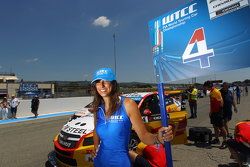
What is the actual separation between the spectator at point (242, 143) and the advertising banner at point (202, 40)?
299 cm

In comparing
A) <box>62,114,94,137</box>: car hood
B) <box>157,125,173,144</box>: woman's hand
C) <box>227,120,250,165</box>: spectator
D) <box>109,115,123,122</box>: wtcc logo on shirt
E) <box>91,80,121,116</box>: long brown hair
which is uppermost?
<box>91,80,121,116</box>: long brown hair

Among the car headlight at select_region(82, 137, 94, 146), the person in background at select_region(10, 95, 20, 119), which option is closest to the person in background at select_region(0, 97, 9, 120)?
the person in background at select_region(10, 95, 20, 119)

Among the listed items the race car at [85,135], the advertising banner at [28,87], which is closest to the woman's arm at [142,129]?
the race car at [85,135]

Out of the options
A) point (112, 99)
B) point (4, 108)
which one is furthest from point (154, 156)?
point (4, 108)

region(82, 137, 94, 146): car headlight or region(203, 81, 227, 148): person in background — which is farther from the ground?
region(203, 81, 227, 148): person in background

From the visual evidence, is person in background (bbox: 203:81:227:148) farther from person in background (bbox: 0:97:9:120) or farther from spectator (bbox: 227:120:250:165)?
person in background (bbox: 0:97:9:120)

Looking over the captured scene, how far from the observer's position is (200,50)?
3.04 meters

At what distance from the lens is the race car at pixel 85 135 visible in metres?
6.57

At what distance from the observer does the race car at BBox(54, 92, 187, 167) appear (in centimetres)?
657

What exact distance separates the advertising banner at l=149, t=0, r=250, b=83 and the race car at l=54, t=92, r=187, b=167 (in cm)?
319

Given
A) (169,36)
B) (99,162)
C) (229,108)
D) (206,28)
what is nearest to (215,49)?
(206,28)

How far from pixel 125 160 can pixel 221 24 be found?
1.47m

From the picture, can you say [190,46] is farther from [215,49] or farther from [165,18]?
[165,18]

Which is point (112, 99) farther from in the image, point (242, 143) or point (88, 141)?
point (88, 141)
